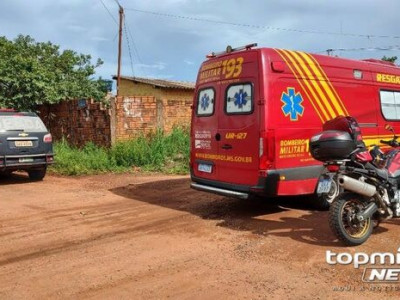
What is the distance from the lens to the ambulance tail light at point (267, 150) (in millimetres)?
5957

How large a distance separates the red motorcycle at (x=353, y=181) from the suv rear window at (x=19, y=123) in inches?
287

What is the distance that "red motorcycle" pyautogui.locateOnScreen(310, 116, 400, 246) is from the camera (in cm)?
509

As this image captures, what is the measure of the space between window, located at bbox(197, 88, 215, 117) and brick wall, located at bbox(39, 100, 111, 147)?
254 inches

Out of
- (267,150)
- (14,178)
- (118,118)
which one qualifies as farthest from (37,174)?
(267,150)

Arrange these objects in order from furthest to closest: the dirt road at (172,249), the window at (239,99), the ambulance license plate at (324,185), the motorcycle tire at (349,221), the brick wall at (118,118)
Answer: the brick wall at (118,118) → the window at (239,99) → the ambulance license plate at (324,185) → the motorcycle tire at (349,221) → the dirt road at (172,249)

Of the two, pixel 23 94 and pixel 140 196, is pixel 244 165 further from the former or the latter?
pixel 23 94

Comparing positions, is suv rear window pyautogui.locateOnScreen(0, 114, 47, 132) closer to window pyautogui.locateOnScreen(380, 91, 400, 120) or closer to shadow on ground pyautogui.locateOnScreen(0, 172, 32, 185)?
shadow on ground pyautogui.locateOnScreen(0, 172, 32, 185)

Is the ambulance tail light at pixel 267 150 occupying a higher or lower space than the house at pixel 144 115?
lower

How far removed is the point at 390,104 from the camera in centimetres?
772

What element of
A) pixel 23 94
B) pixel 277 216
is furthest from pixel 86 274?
pixel 23 94

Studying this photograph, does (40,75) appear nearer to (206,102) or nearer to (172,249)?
(206,102)

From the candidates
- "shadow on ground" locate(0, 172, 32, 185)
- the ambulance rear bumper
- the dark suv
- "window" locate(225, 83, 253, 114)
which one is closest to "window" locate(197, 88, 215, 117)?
"window" locate(225, 83, 253, 114)

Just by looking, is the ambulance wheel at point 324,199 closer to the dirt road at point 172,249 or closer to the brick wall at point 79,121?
the dirt road at point 172,249

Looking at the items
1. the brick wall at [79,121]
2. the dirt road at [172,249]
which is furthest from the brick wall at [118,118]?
the dirt road at [172,249]
